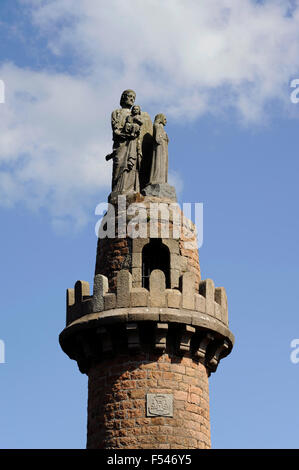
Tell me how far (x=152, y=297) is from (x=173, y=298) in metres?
0.45

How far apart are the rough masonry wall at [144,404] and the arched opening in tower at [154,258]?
1.97m

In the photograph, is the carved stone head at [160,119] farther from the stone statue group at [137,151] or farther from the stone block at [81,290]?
the stone block at [81,290]

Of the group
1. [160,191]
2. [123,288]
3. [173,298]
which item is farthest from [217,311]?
[160,191]

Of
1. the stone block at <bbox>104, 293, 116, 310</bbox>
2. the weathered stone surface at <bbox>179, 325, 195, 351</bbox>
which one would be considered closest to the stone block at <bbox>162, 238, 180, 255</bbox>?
the stone block at <bbox>104, 293, 116, 310</bbox>

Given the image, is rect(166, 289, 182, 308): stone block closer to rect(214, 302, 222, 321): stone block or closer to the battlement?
the battlement

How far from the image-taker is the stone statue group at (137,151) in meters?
21.9

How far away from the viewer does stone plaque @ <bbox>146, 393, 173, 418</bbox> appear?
19031 millimetres

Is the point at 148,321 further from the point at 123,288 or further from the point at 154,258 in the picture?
the point at 154,258

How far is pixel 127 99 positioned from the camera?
22.9 meters

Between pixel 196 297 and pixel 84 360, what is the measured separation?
2.82m

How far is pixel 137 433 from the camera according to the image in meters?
18.9

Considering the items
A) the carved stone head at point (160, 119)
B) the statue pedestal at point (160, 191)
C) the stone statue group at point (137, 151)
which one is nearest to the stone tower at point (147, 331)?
the statue pedestal at point (160, 191)
